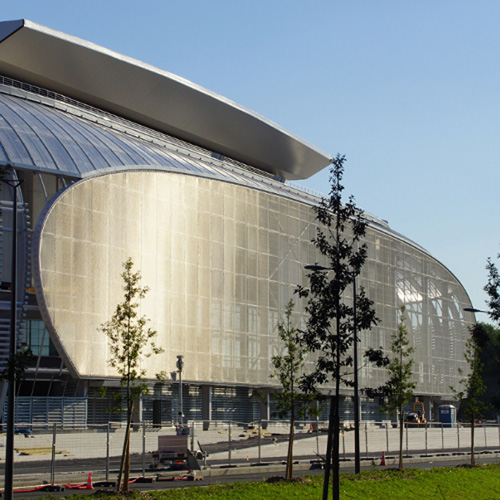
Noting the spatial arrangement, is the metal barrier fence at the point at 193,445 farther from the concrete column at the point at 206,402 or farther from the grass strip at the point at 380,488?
the grass strip at the point at 380,488

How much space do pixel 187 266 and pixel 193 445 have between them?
24.4 metres

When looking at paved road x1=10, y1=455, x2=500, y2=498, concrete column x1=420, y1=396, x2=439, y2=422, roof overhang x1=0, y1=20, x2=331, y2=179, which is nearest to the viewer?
paved road x1=10, y1=455, x2=500, y2=498

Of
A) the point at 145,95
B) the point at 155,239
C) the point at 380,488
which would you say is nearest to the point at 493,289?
the point at 380,488

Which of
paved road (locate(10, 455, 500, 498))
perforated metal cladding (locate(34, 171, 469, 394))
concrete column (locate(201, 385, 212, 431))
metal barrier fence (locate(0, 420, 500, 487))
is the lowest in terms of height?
paved road (locate(10, 455, 500, 498))

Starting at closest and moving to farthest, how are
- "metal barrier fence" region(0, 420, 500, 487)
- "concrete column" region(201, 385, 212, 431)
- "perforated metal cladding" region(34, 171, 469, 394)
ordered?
1. "metal barrier fence" region(0, 420, 500, 487)
2. "perforated metal cladding" region(34, 171, 469, 394)
3. "concrete column" region(201, 385, 212, 431)

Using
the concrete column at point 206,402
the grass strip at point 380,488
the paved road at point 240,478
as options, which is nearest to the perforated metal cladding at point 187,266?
the concrete column at point 206,402

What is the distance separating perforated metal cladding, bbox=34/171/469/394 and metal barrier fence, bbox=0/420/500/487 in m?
6.75

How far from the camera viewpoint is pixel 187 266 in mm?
65125

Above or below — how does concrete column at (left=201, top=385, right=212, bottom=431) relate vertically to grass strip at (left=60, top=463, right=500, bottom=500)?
above

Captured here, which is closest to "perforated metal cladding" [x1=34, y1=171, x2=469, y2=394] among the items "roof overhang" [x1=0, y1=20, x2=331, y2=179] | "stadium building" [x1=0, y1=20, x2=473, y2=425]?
"stadium building" [x1=0, y1=20, x2=473, y2=425]

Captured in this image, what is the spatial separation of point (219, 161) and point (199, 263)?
1758 centimetres

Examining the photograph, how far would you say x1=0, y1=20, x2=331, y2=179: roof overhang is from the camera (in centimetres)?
7119

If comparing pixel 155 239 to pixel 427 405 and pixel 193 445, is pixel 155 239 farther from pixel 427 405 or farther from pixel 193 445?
pixel 427 405

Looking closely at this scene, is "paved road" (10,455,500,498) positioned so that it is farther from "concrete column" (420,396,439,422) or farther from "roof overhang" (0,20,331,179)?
"roof overhang" (0,20,331,179)
